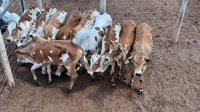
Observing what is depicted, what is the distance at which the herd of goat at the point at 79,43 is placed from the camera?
228 inches

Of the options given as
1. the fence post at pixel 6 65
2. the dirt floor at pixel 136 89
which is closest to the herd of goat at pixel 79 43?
the dirt floor at pixel 136 89

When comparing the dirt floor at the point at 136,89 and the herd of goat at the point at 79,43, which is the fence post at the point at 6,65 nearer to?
the dirt floor at the point at 136,89

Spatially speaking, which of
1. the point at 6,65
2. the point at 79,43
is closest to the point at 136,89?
the point at 79,43

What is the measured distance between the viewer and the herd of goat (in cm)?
579

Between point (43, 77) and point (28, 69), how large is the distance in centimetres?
51

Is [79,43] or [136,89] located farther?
[79,43]

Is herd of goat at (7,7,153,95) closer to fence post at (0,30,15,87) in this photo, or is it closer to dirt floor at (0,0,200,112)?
dirt floor at (0,0,200,112)

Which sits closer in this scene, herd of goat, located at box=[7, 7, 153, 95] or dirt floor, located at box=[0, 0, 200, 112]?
dirt floor, located at box=[0, 0, 200, 112]

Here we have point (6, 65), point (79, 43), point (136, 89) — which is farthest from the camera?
point (79, 43)

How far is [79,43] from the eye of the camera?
6.52m

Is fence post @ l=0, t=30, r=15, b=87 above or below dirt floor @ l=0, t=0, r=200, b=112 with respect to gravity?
above

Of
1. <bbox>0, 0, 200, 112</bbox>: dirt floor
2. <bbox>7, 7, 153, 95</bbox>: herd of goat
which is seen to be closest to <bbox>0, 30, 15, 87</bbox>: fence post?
<bbox>0, 0, 200, 112</bbox>: dirt floor

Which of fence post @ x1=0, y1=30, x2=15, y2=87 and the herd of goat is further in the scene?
the herd of goat

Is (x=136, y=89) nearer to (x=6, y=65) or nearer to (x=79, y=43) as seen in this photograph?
(x=79, y=43)
